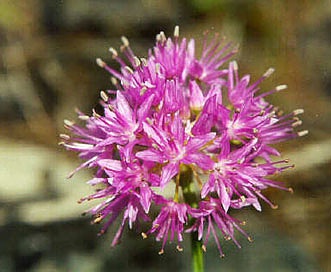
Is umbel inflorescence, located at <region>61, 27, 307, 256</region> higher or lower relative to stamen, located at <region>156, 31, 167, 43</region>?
lower

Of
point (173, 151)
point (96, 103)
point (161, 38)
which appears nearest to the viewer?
point (173, 151)

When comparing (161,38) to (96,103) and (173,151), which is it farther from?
(96,103)

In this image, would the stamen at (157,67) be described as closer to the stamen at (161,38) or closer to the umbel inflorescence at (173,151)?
the umbel inflorescence at (173,151)

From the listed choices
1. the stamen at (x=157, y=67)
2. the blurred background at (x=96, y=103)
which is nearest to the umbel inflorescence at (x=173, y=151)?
the stamen at (x=157, y=67)

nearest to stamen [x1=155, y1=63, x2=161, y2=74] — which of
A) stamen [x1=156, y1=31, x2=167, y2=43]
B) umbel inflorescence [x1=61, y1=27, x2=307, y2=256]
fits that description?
umbel inflorescence [x1=61, y1=27, x2=307, y2=256]

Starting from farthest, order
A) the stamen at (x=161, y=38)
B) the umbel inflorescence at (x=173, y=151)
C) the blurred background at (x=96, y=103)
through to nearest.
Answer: the blurred background at (x=96, y=103)
the stamen at (x=161, y=38)
the umbel inflorescence at (x=173, y=151)

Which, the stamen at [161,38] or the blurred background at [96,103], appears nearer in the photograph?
the stamen at [161,38]

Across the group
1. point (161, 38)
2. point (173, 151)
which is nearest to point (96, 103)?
point (161, 38)

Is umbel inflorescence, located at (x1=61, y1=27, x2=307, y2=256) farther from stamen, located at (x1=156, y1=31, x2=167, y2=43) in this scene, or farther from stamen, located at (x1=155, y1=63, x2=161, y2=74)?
stamen, located at (x1=156, y1=31, x2=167, y2=43)

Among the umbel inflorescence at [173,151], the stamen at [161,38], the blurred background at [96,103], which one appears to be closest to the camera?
the umbel inflorescence at [173,151]
